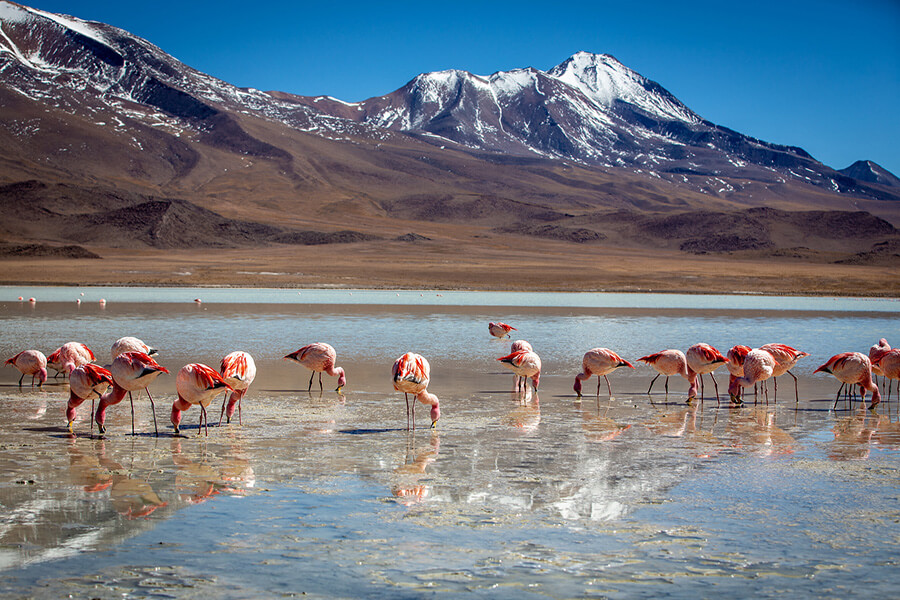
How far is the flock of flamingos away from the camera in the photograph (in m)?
8.41

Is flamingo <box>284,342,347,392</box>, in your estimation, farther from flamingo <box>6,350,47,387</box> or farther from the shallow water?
flamingo <box>6,350,47,387</box>

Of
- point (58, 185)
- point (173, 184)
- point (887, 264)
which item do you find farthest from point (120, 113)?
point (887, 264)

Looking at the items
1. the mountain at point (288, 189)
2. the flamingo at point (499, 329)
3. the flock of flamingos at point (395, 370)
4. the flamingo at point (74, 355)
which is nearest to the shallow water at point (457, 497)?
the flock of flamingos at point (395, 370)

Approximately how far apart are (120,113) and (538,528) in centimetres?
17009

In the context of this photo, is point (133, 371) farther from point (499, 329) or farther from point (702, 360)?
point (499, 329)

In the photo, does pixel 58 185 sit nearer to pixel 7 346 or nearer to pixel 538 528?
pixel 7 346

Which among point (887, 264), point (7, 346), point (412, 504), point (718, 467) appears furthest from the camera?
point (887, 264)

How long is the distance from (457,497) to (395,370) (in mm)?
2569

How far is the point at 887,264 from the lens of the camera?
6800cm

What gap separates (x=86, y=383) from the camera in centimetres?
863

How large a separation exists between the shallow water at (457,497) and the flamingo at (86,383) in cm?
31

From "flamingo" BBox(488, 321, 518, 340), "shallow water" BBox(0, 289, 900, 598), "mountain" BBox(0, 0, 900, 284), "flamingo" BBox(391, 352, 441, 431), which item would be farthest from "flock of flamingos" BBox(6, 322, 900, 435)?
"mountain" BBox(0, 0, 900, 284)

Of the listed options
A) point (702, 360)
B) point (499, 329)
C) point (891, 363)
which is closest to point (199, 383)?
point (702, 360)

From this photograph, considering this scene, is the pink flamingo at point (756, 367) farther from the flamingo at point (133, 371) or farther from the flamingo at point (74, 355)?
the flamingo at point (74, 355)
